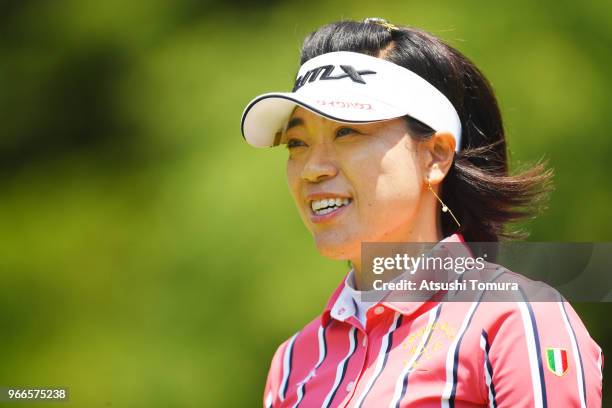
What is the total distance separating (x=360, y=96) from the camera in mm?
2043

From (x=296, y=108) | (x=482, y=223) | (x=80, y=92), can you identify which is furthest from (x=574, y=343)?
(x=80, y=92)

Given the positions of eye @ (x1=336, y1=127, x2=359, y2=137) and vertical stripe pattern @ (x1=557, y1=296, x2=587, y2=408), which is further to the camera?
eye @ (x1=336, y1=127, x2=359, y2=137)

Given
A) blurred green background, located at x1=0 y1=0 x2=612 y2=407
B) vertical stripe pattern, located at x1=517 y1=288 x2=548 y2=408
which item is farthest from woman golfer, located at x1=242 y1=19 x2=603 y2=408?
blurred green background, located at x1=0 y1=0 x2=612 y2=407

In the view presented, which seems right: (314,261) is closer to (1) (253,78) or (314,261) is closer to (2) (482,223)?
(1) (253,78)

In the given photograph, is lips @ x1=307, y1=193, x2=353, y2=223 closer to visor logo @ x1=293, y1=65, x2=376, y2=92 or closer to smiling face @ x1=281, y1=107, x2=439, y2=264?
smiling face @ x1=281, y1=107, x2=439, y2=264

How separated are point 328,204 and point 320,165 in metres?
0.08

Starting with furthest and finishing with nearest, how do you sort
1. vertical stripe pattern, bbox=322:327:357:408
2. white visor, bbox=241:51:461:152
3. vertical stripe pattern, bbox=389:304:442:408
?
white visor, bbox=241:51:461:152, vertical stripe pattern, bbox=322:327:357:408, vertical stripe pattern, bbox=389:304:442:408

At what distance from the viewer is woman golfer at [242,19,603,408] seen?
1718mm

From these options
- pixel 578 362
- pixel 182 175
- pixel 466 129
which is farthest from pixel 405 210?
pixel 182 175

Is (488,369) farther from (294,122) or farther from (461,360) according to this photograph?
(294,122)

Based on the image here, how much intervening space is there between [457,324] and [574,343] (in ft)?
0.72

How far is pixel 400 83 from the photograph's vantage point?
207 cm

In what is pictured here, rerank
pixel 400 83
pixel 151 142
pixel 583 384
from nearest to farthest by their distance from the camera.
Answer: pixel 583 384 < pixel 400 83 < pixel 151 142

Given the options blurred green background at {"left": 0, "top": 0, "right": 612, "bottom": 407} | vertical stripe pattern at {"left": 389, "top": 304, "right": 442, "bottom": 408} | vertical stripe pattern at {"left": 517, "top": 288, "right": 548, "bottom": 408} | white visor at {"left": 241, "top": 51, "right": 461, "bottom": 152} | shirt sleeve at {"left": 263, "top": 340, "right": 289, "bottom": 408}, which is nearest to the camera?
vertical stripe pattern at {"left": 517, "top": 288, "right": 548, "bottom": 408}
